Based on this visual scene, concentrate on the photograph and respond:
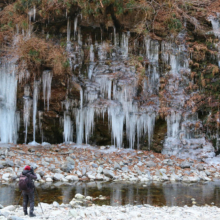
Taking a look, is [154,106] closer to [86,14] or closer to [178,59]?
[178,59]

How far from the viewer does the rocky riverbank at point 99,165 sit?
29.2 feet

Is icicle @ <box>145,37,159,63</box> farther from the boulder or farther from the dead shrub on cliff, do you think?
the boulder

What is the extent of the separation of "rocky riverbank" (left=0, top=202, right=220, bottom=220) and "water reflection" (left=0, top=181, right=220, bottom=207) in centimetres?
66

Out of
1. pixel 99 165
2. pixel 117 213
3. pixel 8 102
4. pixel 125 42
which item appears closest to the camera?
pixel 117 213

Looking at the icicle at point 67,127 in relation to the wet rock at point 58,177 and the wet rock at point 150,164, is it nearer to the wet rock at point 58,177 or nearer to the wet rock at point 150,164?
the wet rock at point 58,177

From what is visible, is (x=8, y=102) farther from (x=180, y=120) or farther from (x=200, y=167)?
(x=200, y=167)

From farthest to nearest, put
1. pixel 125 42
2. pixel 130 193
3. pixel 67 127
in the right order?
pixel 125 42, pixel 67 127, pixel 130 193

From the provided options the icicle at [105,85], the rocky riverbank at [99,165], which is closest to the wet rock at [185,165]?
the rocky riverbank at [99,165]

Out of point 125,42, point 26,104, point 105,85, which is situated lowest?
point 26,104

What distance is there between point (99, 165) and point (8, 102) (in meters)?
5.85

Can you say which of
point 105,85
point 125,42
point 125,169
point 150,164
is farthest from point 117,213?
point 125,42

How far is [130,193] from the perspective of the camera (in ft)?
23.9

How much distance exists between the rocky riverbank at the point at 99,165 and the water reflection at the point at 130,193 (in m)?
0.74

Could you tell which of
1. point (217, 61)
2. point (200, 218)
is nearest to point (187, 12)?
point (217, 61)
